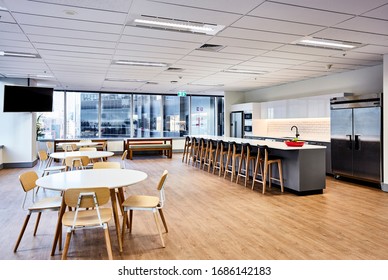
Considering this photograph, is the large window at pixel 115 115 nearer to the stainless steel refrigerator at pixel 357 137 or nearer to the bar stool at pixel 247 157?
the bar stool at pixel 247 157

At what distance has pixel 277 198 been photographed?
5.42m

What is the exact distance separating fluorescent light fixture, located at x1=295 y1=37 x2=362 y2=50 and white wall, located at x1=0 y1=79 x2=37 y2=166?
8.18 meters

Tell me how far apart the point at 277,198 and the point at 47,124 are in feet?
34.0

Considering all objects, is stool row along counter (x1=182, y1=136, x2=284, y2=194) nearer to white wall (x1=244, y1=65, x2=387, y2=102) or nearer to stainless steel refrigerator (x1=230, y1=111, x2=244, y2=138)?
stainless steel refrigerator (x1=230, y1=111, x2=244, y2=138)

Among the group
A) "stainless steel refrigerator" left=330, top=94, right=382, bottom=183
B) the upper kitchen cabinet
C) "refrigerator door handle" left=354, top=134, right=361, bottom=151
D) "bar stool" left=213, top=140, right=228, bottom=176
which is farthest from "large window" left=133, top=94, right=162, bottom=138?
"refrigerator door handle" left=354, top=134, right=361, bottom=151

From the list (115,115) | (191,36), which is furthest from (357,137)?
(115,115)

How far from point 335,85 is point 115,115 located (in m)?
9.24

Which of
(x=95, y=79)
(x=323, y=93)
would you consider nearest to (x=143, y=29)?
(x=95, y=79)

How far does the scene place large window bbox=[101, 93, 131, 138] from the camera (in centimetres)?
1320

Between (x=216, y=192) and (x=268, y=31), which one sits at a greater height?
(x=268, y=31)

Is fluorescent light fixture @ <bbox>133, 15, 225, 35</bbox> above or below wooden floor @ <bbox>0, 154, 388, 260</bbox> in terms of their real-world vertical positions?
above

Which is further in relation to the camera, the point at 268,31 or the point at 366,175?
the point at 366,175

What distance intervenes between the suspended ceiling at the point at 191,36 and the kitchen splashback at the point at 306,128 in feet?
4.99

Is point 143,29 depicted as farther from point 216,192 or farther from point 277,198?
point 277,198
